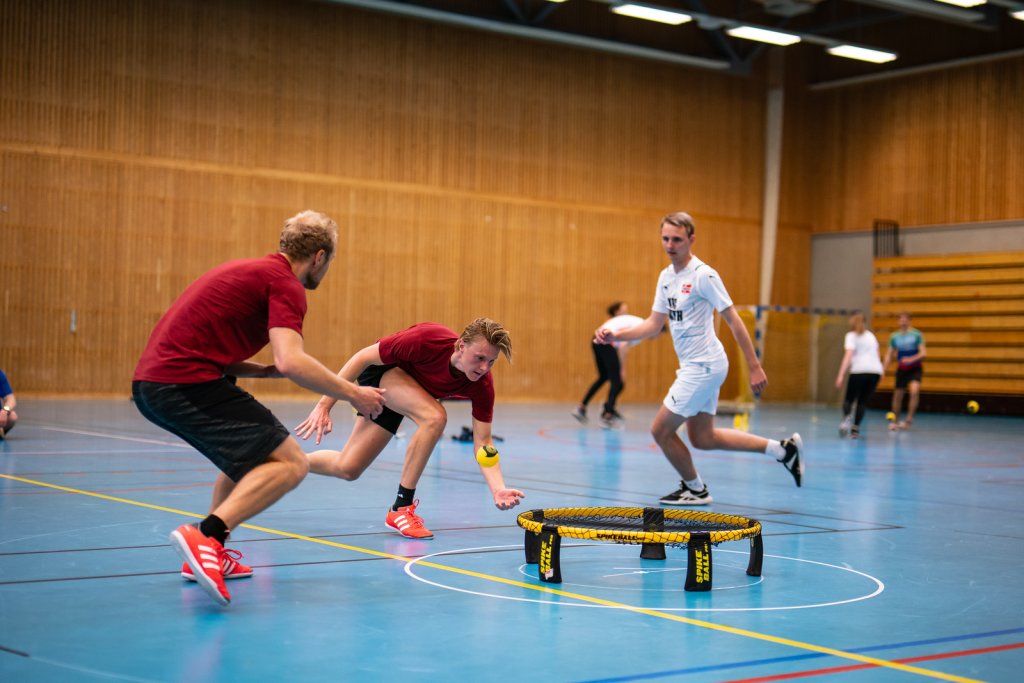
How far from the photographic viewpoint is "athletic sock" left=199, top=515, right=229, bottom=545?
185 inches

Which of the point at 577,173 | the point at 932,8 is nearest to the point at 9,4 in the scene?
the point at 577,173

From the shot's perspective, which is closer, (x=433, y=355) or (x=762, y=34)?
(x=433, y=355)

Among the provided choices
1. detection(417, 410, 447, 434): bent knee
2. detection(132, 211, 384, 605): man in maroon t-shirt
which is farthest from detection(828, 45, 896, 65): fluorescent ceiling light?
detection(132, 211, 384, 605): man in maroon t-shirt

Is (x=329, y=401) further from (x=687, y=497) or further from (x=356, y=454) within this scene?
(x=687, y=497)

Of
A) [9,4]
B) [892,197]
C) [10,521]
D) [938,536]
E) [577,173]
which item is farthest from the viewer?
[892,197]

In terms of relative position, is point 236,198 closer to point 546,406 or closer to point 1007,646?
point 546,406

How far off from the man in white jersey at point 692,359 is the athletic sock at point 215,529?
4.25m

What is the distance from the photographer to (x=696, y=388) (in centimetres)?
860

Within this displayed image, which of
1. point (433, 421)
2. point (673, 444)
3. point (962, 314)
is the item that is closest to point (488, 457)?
point (433, 421)

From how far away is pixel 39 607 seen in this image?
14.9ft

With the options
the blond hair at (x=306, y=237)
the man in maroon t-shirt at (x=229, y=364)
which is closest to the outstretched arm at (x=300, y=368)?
the man in maroon t-shirt at (x=229, y=364)

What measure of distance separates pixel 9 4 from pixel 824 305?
2068cm

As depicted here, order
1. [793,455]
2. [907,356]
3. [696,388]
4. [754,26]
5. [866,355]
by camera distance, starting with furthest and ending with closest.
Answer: [754,26] < [907,356] < [866,355] < [793,455] < [696,388]

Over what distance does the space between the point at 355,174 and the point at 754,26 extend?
336 inches
